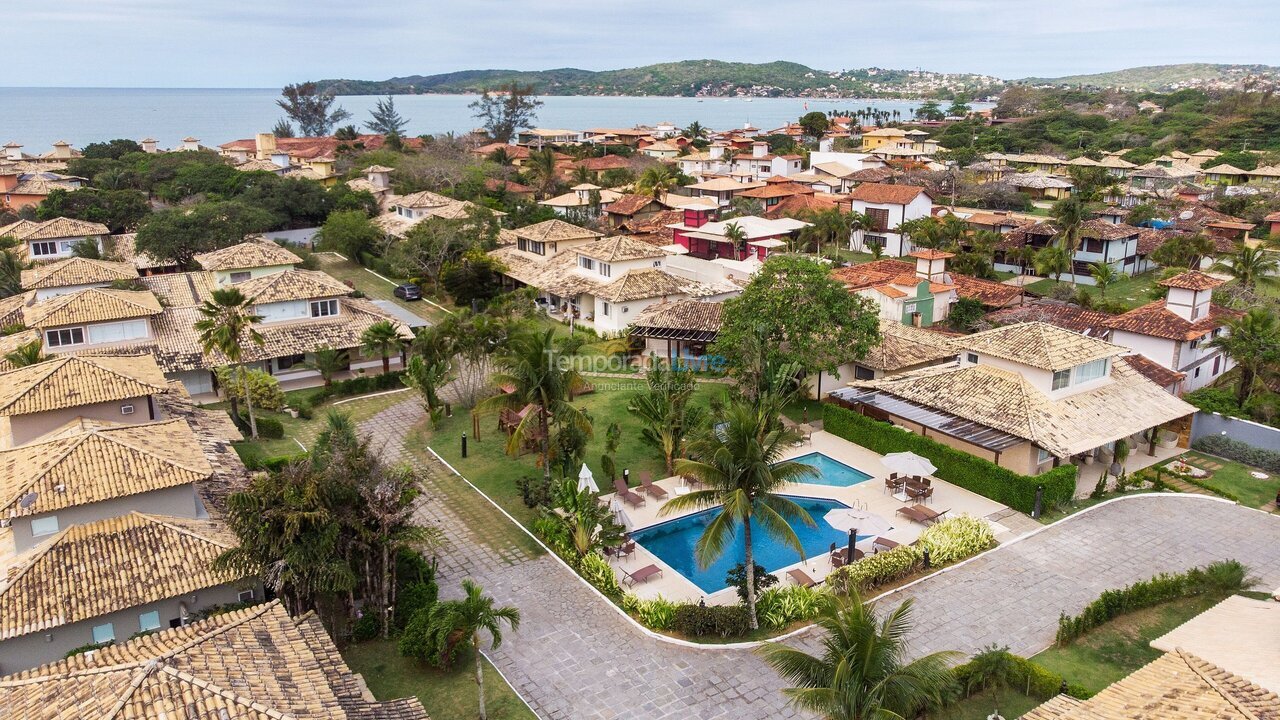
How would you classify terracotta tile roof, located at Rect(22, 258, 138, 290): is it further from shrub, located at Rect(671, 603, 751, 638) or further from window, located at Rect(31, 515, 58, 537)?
shrub, located at Rect(671, 603, 751, 638)

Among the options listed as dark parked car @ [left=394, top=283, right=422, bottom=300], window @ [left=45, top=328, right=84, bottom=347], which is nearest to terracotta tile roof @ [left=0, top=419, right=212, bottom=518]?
window @ [left=45, top=328, right=84, bottom=347]

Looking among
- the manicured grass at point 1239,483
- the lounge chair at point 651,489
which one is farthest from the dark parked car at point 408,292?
the manicured grass at point 1239,483

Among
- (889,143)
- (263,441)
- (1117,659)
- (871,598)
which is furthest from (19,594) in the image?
(889,143)

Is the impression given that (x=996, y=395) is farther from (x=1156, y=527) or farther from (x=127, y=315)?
(x=127, y=315)

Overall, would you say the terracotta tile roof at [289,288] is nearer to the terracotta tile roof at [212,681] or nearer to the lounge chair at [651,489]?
the lounge chair at [651,489]

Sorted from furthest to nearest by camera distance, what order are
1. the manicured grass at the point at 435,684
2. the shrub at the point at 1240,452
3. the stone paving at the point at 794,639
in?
the shrub at the point at 1240,452
the stone paving at the point at 794,639
the manicured grass at the point at 435,684
